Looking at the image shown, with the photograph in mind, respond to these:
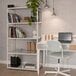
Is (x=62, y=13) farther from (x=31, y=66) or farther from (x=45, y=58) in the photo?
(x=31, y=66)

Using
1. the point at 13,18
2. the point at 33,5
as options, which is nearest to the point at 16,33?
the point at 13,18

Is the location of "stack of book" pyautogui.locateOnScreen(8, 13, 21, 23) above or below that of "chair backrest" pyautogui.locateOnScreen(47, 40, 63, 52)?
above

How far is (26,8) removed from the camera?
4.69 metres

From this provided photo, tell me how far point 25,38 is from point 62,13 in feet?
3.83

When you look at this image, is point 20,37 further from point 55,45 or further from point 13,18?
point 55,45

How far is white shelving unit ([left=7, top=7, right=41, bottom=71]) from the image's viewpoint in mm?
4637

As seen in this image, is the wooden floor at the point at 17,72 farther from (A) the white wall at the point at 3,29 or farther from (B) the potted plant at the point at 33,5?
(B) the potted plant at the point at 33,5

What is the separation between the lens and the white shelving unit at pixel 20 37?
15.2 ft

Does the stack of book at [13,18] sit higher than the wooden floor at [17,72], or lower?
higher

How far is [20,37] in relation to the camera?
181 inches

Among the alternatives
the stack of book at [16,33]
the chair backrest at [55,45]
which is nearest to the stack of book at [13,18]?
the stack of book at [16,33]

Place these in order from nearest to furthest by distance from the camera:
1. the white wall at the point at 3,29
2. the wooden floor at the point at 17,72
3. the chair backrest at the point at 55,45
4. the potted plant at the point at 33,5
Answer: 1. the chair backrest at the point at 55,45
2. the wooden floor at the point at 17,72
3. the potted plant at the point at 33,5
4. the white wall at the point at 3,29

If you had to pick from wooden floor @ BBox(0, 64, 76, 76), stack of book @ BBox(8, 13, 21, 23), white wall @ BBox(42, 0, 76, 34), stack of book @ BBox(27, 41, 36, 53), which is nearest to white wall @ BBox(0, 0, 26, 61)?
stack of book @ BBox(8, 13, 21, 23)

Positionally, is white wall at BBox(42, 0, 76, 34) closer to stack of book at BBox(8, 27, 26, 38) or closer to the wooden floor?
stack of book at BBox(8, 27, 26, 38)
